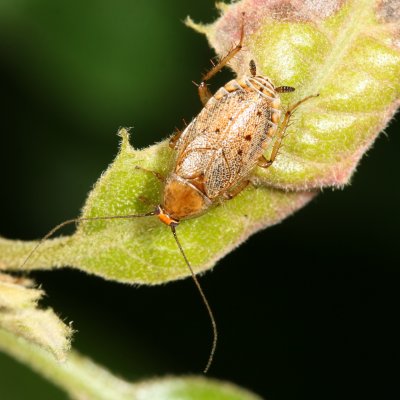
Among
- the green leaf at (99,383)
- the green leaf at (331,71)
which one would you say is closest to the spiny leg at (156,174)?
the green leaf at (331,71)

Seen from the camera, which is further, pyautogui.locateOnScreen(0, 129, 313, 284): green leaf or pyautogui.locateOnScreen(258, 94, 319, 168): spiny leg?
pyautogui.locateOnScreen(0, 129, 313, 284): green leaf

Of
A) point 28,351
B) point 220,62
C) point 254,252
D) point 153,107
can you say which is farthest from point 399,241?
point 28,351

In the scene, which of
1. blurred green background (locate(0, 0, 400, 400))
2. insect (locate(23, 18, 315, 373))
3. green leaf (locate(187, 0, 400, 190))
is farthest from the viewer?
blurred green background (locate(0, 0, 400, 400))

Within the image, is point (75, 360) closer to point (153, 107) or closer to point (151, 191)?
point (151, 191)

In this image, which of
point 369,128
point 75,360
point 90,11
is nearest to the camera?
point 369,128

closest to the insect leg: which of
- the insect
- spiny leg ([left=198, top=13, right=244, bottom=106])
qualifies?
the insect

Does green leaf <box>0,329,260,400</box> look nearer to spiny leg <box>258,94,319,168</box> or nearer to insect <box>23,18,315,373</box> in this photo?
insect <box>23,18,315,373</box>

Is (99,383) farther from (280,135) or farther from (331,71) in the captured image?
(331,71)
